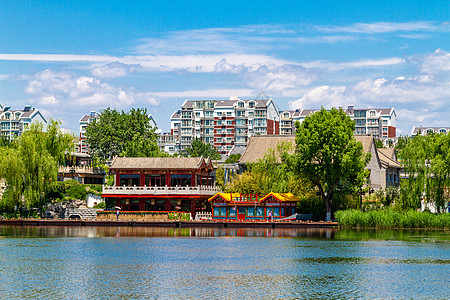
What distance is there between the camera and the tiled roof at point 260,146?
10129 centimetres

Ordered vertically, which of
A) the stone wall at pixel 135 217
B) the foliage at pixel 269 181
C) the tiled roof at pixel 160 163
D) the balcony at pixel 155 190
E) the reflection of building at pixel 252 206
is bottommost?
the stone wall at pixel 135 217

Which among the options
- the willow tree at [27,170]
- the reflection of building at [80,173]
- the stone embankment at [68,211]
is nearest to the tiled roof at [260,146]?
the stone embankment at [68,211]

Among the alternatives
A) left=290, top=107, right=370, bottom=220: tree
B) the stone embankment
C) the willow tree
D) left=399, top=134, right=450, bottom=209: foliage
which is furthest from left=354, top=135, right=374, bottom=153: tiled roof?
the willow tree

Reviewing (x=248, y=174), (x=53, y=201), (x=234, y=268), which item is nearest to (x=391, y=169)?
(x=248, y=174)

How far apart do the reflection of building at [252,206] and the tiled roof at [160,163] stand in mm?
6379

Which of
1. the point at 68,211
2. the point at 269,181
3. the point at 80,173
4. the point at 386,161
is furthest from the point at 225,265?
the point at 80,173

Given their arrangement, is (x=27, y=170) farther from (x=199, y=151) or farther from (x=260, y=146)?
(x=199, y=151)

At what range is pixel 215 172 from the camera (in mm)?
105625

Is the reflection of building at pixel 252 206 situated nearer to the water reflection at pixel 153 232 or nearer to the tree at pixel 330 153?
the water reflection at pixel 153 232

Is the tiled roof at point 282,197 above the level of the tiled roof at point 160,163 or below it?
below

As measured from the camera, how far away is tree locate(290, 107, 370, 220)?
80688mm

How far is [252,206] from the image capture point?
288 feet

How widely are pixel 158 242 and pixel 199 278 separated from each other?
21955 mm

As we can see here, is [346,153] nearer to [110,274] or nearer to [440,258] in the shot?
[440,258]
